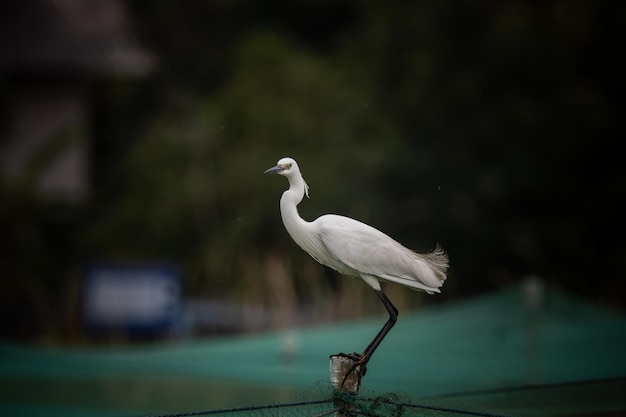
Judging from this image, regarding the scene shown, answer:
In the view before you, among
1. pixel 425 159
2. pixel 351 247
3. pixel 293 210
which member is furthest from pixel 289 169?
→ pixel 425 159

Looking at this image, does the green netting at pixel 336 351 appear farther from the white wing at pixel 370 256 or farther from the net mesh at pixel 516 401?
the white wing at pixel 370 256

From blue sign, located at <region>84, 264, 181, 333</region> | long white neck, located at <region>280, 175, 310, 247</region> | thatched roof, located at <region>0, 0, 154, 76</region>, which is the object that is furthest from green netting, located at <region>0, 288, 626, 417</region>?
thatched roof, located at <region>0, 0, 154, 76</region>

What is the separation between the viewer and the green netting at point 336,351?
6.28m

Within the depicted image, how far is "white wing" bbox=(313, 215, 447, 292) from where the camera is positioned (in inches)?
150

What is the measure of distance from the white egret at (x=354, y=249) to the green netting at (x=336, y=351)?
233cm

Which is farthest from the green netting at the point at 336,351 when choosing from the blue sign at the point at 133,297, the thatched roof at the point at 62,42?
the thatched roof at the point at 62,42

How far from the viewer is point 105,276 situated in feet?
32.5

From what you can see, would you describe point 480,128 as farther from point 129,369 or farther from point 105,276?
point 129,369

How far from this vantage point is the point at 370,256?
3830 mm

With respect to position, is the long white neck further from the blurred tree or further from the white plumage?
the blurred tree

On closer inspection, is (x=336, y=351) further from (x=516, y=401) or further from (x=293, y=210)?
(x=293, y=210)

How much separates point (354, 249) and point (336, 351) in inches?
118

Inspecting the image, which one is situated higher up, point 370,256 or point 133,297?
point 133,297

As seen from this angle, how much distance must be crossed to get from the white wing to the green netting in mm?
2305
